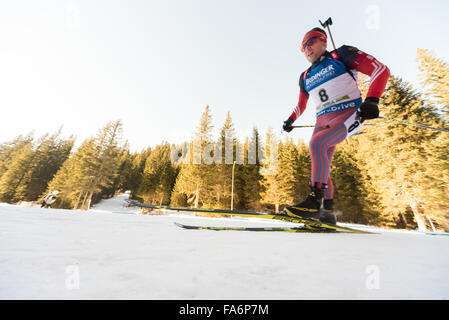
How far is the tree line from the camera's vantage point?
888cm

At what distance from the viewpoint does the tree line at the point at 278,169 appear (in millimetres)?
8883

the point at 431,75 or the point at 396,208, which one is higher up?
the point at 431,75

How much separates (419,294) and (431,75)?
1413 centimetres

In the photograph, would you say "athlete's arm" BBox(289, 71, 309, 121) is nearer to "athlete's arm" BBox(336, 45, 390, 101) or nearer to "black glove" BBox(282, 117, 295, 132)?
"black glove" BBox(282, 117, 295, 132)

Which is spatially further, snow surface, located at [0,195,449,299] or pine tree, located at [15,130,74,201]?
pine tree, located at [15,130,74,201]

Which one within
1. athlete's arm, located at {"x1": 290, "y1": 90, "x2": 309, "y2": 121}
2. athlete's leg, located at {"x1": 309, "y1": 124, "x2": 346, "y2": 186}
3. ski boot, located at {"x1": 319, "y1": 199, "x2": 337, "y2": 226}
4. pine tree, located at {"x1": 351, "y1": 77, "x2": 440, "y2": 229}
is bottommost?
ski boot, located at {"x1": 319, "y1": 199, "x2": 337, "y2": 226}

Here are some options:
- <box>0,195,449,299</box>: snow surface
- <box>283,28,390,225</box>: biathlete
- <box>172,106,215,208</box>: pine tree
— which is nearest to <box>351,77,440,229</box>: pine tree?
<box>283,28,390,225</box>: biathlete

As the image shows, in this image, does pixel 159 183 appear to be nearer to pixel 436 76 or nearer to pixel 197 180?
pixel 197 180

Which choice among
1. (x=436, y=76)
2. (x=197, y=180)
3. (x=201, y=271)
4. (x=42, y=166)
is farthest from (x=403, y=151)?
(x=42, y=166)

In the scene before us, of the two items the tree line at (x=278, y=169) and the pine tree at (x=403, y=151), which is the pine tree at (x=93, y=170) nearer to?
the tree line at (x=278, y=169)

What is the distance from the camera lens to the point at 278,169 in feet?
65.1
